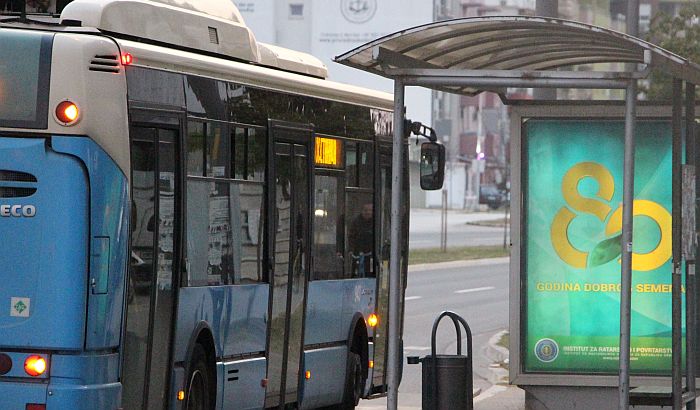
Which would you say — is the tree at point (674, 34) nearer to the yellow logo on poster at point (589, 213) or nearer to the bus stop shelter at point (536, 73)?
the yellow logo on poster at point (589, 213)

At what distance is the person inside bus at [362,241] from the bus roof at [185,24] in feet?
4.73

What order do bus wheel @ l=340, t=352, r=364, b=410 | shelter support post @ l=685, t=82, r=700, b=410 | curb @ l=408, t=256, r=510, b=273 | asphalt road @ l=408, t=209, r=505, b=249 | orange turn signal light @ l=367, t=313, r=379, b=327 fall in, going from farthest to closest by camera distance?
1. asphalt road @ l=408, t=209, r=505, b=249
2. curb @ l=408, t=256, r=510, b=273
3. orange turn signal light @ l=367, t=313, r=379, b=327
4. bus wheel @ l=340, t=352, r=364, b=410
5. shelter support post @ l=685, t=82, r=700, b=410

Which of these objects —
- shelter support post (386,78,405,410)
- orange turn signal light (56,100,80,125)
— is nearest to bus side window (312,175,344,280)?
shelter support post (386,78,405,410)

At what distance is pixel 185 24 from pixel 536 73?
2453 mm

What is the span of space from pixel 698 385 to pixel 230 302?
12.5ft

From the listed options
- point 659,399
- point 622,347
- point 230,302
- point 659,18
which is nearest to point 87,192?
point 230,302

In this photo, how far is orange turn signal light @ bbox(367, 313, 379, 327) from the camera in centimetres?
1440

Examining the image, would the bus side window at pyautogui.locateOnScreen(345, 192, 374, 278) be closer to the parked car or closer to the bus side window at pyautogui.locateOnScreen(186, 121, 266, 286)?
the bus side window at pyautogui.locateOnScreen(186, 121, 266, 286)

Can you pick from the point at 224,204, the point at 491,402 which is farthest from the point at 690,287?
the point at 491,402

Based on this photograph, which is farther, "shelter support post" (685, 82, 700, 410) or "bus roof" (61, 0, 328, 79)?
"shelter support post" (685, 82, 700, 410)

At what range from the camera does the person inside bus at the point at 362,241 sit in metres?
14.0

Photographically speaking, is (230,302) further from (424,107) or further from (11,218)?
(424,107)

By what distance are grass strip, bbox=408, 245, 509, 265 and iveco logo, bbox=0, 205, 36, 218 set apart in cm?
3523

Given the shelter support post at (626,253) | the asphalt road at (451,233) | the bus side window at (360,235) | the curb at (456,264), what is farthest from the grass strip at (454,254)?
the shelter support post at (626,253)
